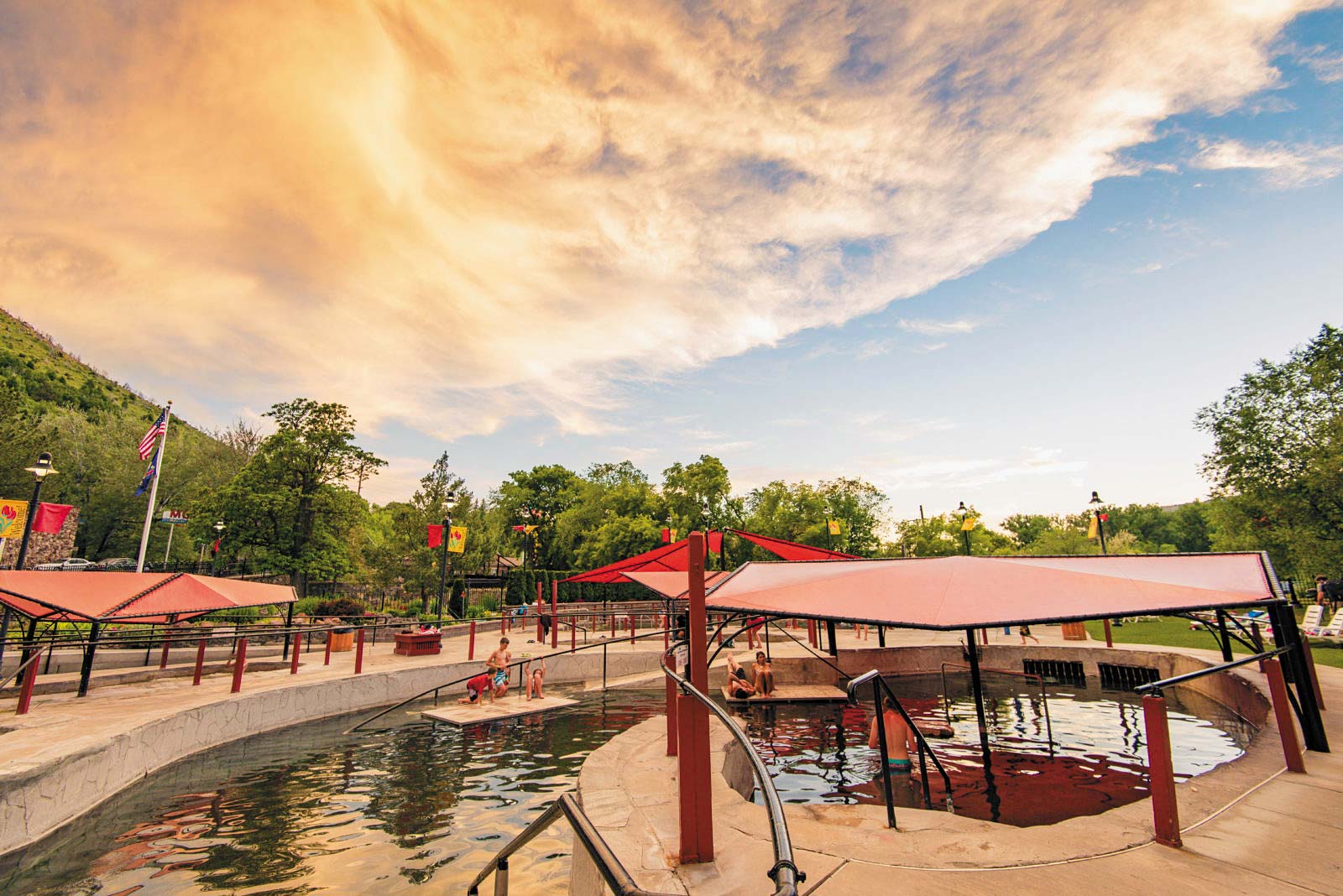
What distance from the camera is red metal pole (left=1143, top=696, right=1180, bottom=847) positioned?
4.37 m

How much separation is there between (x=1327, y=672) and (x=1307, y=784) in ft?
35.3

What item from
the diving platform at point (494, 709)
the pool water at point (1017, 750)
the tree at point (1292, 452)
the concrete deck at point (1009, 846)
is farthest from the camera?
the tree at point (1292, 452)

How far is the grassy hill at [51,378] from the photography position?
72.7 meters

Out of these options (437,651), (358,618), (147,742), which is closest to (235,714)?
(147,742)

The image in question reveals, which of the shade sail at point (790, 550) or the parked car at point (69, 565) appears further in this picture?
the parked car at point (69, 565)

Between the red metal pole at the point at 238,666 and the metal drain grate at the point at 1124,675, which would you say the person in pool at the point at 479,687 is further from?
the metal drain grate at the point at 1124,675

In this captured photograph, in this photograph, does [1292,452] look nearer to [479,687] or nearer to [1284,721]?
[1284,721]

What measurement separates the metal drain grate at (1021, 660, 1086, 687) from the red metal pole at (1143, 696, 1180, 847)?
14821 mm

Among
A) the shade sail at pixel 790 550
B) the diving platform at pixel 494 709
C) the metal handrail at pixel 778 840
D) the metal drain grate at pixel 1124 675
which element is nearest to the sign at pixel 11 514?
the diving platform at pixel 494 709

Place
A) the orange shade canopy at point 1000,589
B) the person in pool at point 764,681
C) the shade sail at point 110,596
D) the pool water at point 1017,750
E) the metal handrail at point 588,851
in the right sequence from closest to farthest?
the metal handrail at point 588,851, the orange shade canopy at point 1000,589, the pool water at point 1017,750, the shade sail at point 110,596, the person in pool at point 764,681

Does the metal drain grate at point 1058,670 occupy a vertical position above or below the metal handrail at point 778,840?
below

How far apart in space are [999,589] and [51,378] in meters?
115

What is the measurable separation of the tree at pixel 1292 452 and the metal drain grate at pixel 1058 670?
843 inches

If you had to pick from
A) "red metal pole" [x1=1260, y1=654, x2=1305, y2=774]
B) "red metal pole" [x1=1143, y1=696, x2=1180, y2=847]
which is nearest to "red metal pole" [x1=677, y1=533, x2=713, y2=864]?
"red metal pole" [x1=1143, y1=696, x2=1180, y2=847]
